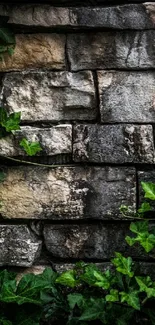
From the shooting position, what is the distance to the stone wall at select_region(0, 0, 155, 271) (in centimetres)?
195

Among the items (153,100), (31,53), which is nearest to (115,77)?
(153,100)

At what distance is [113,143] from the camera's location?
1.97 m

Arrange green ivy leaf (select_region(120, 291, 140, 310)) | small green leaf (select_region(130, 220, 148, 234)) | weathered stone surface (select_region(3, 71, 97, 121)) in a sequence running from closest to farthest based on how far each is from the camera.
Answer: green ivy leaf (select_region(120, 291, 140, 310)), small green leaf (select_region(130, 220, 148, 234)), weathered stone surface (select_region(3, 71, 97, 121))

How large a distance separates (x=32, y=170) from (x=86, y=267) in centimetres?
46

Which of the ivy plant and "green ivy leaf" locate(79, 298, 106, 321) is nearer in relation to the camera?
"green ivy leaf" locate(79, 298, 106, 321)

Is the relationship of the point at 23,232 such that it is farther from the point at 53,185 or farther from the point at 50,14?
the point at 50,14

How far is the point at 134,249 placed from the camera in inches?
79.7

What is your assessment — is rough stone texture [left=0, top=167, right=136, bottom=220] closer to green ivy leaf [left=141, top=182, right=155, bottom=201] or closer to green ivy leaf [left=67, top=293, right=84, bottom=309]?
green ivy leaf [left=141, top=182, right=155, bottom=201]

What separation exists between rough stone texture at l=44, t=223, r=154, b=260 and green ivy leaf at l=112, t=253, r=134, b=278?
0.16 m

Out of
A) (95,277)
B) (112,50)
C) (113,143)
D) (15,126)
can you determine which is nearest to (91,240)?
(95,277)

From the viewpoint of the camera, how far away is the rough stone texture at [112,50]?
1.95 metres

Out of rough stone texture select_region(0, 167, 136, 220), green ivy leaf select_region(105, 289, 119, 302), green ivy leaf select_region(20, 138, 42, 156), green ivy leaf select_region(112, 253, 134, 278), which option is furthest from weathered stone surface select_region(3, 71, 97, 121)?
green ivy leaf select_region(105, 289, 119, 302)

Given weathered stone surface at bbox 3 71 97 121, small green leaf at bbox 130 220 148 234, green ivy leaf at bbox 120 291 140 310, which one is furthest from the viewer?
weathered stone surface at bbox 3 71 97 121

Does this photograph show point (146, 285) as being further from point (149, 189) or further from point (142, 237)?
point (149, 189)
